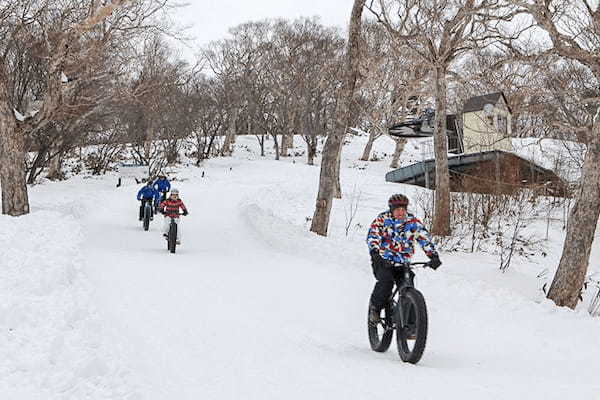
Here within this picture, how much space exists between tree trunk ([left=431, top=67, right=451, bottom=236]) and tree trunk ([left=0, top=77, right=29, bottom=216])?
11926 mm

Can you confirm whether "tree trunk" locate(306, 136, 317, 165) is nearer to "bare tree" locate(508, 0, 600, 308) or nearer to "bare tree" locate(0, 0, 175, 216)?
"bare tree" locate(0, 0, 175, 216)

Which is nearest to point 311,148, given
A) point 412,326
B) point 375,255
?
point 375,255

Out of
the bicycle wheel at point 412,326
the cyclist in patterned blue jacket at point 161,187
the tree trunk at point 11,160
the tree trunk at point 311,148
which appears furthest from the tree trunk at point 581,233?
the tree trunk at point 311,148

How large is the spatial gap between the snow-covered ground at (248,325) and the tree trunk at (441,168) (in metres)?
1.27

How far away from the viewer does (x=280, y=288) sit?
1024 centimetres

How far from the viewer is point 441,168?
1766 cm

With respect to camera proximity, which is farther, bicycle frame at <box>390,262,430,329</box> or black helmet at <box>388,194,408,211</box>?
black helmet at <box>388,194,408,211</box>

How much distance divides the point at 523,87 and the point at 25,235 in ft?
36.1

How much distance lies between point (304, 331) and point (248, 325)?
694 mm

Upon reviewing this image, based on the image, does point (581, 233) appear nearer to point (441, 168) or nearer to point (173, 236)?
point (441, 168)

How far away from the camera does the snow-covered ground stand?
5145 mm

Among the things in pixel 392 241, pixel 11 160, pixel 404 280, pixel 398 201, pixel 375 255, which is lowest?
pixel 404 280

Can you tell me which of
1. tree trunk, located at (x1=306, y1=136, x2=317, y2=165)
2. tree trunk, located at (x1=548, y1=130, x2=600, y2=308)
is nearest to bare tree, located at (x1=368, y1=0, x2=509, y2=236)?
tree trunk, located at (x1=548, y1=130, x2=600, y2=308)

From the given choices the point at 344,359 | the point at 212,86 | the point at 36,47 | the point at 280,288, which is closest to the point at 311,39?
the point at 212,86
